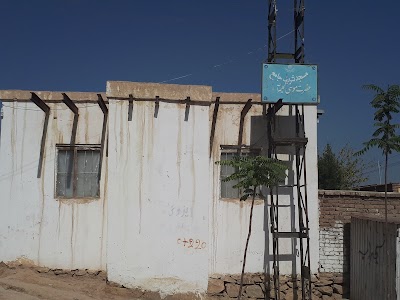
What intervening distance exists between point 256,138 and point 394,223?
12.1 ft

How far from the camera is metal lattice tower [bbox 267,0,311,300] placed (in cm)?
1051

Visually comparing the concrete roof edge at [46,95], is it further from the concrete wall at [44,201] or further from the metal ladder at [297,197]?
the metal ladder at [297,197]

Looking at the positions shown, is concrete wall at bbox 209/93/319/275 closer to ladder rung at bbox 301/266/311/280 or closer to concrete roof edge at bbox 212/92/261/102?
concrete roof edge at bbox 212/92/261/102

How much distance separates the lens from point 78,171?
36.1 feet

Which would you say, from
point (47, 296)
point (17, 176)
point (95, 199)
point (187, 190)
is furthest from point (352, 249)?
point (17, 176)

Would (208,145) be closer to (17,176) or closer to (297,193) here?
(297,193)

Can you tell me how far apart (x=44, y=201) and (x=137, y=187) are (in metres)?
2.26

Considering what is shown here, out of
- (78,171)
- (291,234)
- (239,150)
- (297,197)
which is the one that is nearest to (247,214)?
(291,234)

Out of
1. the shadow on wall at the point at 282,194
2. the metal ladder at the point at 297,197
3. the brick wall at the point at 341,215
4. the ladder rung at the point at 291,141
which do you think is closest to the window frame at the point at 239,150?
the shadow on wall at the point at 282,194

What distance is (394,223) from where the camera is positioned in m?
8.83

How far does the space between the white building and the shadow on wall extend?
0.03 meters

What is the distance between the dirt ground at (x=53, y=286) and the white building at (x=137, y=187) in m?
0.23

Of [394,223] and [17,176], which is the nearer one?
[394,223]

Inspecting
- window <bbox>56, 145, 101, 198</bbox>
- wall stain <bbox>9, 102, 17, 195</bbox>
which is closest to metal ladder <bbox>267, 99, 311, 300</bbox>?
window <bbox>56, 145, 101, 198</bbox>
